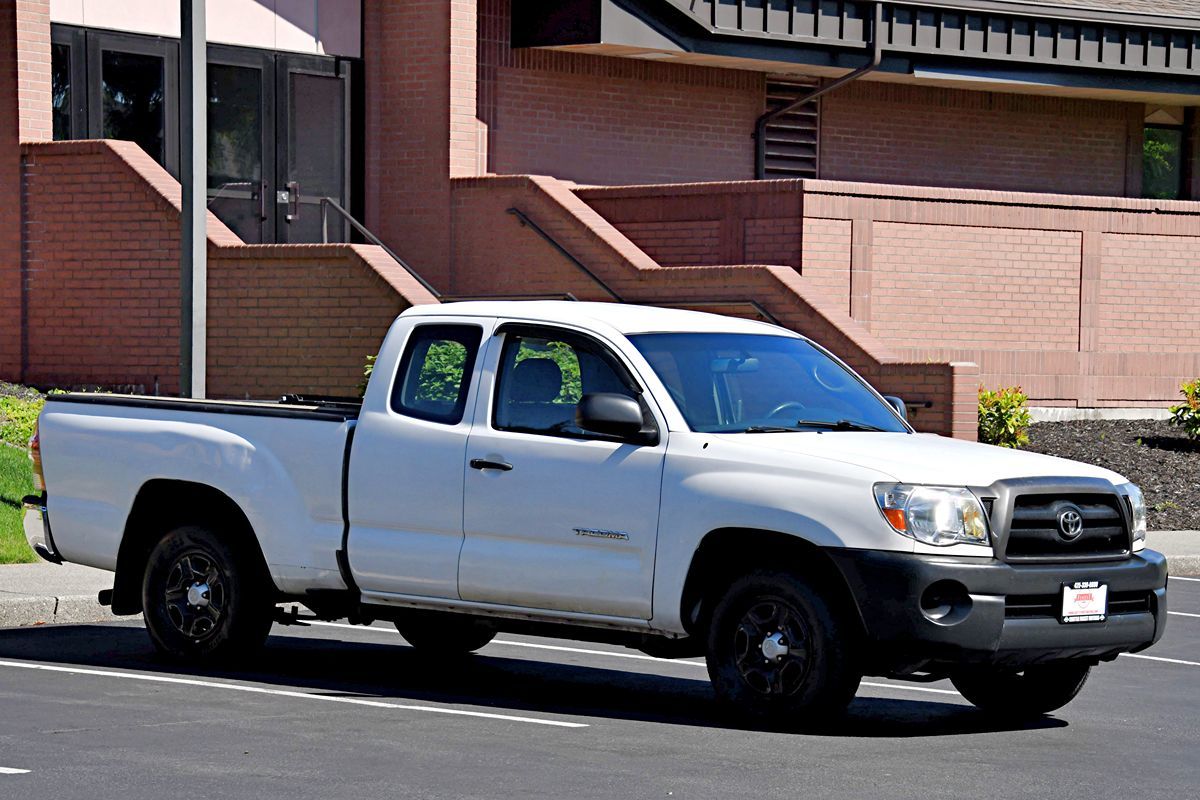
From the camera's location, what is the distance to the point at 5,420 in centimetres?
1934

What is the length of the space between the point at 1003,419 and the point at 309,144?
31.8 feet

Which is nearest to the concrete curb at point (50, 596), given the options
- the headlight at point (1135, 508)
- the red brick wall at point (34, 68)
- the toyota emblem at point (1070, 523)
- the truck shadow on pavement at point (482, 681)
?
the truck shadow on pavement at point (482, 681)

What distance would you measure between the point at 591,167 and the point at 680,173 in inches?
60.1

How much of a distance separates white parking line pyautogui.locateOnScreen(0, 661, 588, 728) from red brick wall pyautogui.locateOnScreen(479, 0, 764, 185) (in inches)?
604

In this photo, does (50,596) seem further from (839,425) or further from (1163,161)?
(1163,161)

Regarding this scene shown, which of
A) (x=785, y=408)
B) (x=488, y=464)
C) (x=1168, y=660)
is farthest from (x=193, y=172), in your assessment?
(x=1168, y=660)

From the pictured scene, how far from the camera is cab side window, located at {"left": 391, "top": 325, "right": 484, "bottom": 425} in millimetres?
9859

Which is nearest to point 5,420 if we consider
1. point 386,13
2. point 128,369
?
point 128,369

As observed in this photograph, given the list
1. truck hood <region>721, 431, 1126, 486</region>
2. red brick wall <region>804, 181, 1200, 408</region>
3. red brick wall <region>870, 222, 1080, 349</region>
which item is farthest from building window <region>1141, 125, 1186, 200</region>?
truck hood <region>721, 431, 1126, 486</region>

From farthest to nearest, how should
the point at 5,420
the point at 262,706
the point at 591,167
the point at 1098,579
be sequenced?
the point at 591,167, the point at 5,420, the point at 262,706, the point at 1098,579

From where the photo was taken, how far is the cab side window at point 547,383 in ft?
31.2

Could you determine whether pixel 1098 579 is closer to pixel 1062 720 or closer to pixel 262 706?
pixel 1062 720

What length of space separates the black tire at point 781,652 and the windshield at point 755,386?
844 mm

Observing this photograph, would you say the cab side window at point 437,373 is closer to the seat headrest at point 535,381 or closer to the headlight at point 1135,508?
the seat headrest at point 535,381
